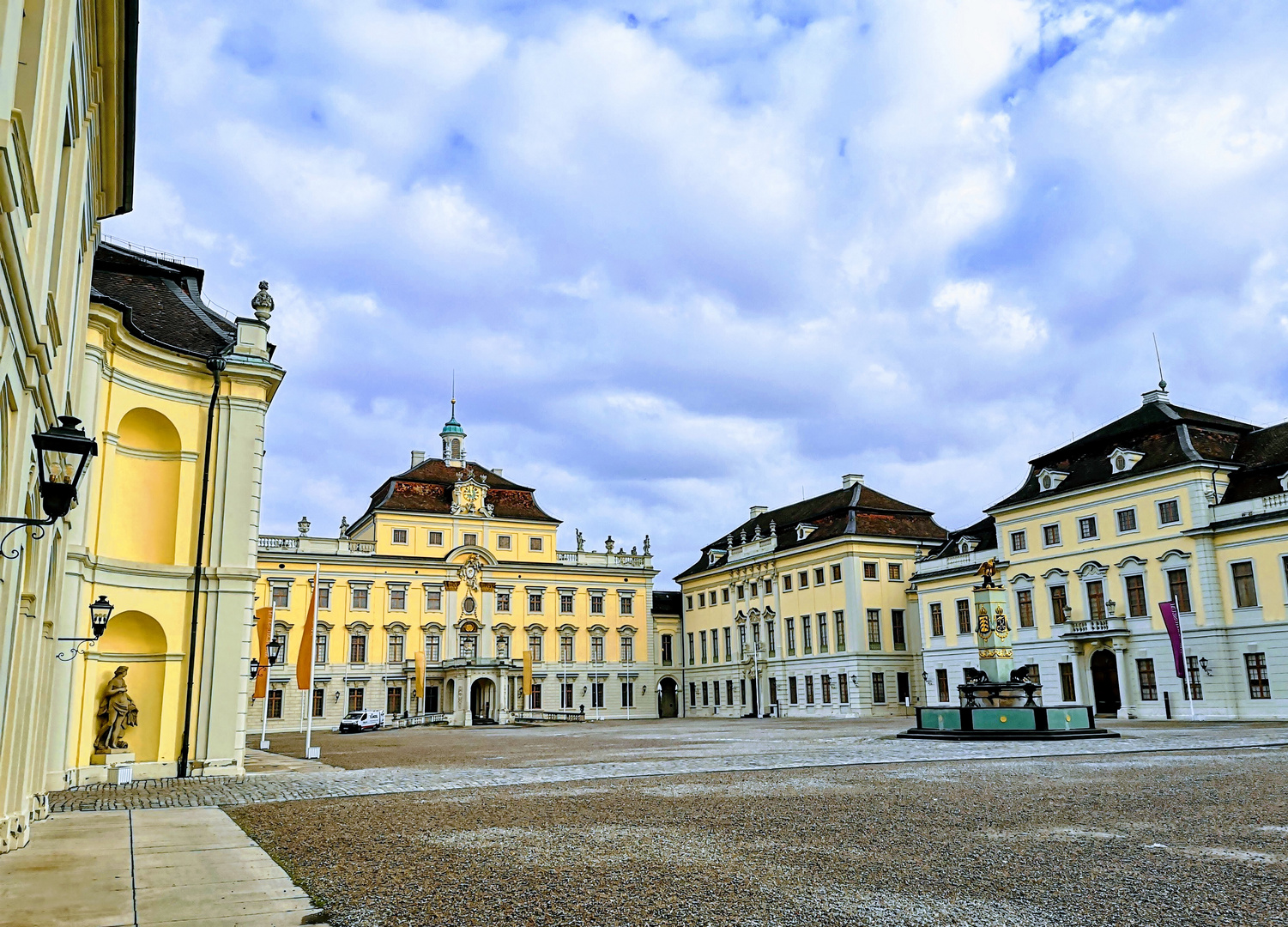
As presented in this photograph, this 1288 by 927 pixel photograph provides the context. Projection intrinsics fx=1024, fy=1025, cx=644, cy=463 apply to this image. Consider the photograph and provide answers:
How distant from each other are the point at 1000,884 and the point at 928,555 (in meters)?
55.0

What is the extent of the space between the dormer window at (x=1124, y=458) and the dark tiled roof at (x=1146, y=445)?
16 cm

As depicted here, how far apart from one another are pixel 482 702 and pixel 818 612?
21.0 m

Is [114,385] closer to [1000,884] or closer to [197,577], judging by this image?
[197,577]

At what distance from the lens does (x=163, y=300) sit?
22.0m

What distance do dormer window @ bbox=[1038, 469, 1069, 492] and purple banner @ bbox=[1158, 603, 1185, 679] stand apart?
9.43 metres

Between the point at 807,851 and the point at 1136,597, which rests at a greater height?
the point at 1136,597

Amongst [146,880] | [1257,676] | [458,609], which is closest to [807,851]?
[146,880]

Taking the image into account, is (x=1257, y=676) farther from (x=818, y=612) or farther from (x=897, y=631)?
(x=818, y=612)

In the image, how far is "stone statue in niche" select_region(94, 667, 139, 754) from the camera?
60.1 ft

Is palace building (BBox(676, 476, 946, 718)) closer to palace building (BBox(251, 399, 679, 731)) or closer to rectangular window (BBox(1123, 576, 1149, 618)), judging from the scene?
palace building (BBox(251, 399, 679, 731))

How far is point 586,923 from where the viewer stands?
6.58m

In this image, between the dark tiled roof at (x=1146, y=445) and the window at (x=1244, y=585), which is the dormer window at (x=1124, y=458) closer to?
the dark tiled roof at (x=1146, y=445)

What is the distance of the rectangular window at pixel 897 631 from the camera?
2357 inches

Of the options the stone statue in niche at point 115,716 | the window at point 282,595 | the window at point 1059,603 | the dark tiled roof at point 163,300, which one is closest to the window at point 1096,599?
the window at point 1059,603
